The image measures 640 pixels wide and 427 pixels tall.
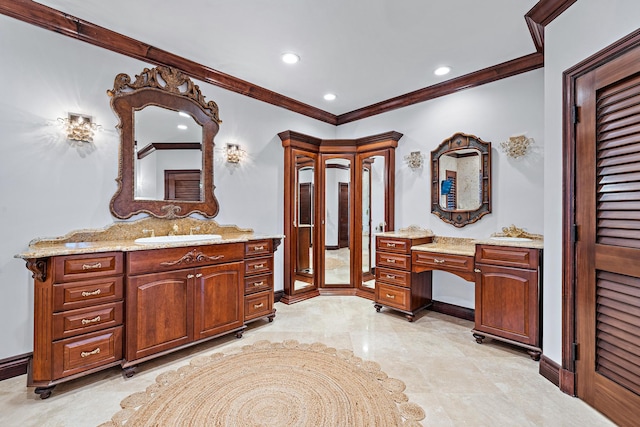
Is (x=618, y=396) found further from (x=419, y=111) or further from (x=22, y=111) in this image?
(x=22, y=111)

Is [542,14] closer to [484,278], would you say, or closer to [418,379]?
[484,278]

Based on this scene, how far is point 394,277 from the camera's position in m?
3.35

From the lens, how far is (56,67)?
229 cm

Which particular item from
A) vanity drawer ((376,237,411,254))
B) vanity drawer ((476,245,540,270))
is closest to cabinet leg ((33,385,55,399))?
vanity drawer ((376,237,411,254))

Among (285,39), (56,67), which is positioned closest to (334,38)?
(285,39)

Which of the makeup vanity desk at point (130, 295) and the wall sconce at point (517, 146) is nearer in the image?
the makeup vanity desk at point (130, 295)

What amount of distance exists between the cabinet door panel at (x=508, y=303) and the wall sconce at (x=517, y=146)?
46.9 inches

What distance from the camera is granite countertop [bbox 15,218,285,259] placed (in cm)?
197

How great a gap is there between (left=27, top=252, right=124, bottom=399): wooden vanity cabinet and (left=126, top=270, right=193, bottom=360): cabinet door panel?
82 mm

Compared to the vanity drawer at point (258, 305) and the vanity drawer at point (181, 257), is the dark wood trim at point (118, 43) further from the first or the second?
the vanity drawer at point (258, 305)

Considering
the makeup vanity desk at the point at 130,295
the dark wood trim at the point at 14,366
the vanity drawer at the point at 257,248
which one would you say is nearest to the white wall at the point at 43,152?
the dark wood trim at the point at 14,366

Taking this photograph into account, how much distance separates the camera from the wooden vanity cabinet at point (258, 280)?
9.53ft

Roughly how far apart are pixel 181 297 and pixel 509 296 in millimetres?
2735

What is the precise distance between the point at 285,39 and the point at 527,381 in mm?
3284
